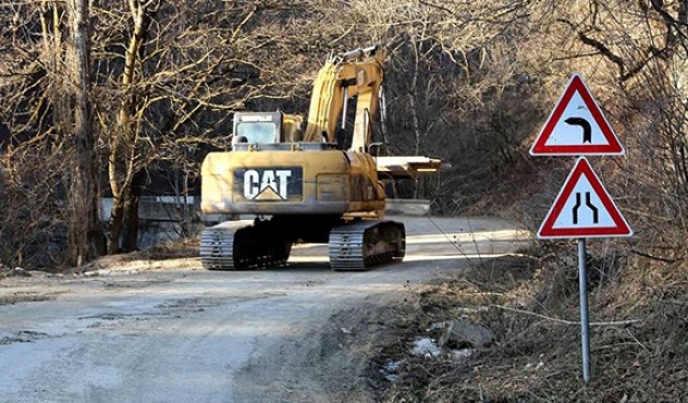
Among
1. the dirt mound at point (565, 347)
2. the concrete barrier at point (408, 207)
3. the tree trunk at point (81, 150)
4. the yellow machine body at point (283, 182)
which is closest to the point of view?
the dirt mound at point (565, 347)

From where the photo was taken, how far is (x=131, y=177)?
24.8m

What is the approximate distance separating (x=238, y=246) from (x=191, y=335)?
7.68m

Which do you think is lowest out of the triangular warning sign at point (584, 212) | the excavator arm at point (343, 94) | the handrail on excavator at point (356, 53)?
the triangular warning sign at point (584, 212)

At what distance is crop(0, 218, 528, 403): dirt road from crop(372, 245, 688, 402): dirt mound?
0.64 metres

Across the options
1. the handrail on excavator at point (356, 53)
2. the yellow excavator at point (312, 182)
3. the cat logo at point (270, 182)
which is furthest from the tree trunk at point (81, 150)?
the handrail on excavator at point (356, 53)

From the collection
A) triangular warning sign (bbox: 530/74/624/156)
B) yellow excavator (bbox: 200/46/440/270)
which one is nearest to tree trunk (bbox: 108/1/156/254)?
yellow excavator (bbox: 200/46/440/270)

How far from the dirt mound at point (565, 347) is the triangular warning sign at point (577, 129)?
1.40 meters

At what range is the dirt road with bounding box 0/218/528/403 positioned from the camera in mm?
7301

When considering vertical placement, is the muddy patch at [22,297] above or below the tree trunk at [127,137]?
below

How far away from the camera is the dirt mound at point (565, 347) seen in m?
6.25

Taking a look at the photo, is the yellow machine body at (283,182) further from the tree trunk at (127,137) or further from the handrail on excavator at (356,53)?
the tree trunk at (127,137)

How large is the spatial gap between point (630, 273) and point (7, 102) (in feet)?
61.7

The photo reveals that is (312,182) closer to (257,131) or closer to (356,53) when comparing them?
(257,131)

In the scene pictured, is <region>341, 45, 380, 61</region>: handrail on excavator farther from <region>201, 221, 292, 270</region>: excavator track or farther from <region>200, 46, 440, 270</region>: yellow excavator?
<region>201, 221, 292, 270</region>: excavator track
